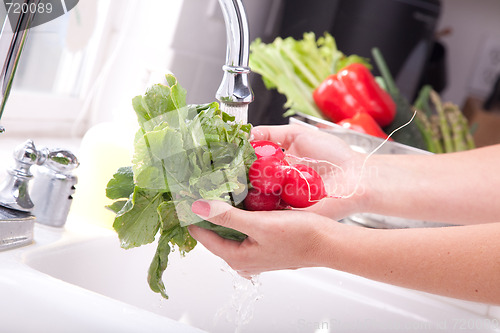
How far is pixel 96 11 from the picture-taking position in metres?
1.23

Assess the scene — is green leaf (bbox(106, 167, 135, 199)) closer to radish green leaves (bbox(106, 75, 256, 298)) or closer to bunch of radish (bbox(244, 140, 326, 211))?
radish green leaves (bbox(106, 75, 256, 298))

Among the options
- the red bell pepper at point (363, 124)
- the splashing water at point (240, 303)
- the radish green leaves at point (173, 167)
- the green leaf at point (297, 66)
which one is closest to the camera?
the radish green leaves at point (173, 167)

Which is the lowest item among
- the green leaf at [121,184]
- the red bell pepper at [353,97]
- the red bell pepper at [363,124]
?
the green leaf at [121,184]

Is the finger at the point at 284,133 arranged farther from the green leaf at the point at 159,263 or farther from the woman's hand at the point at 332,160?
the green leaf at the point at 159,263

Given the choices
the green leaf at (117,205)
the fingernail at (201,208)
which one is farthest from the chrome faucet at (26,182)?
the fingernail at (201,208)

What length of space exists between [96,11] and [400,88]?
0.95 metres

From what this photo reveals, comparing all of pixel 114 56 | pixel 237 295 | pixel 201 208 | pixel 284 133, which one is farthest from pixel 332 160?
pixel 114 56

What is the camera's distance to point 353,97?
1266 millimetres

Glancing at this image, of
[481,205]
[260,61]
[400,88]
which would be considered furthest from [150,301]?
[400,88]

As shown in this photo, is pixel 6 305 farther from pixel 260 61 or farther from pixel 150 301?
pixel 260 61

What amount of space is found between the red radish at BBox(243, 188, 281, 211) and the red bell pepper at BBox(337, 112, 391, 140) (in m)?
0.54

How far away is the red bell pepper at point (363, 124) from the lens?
119cm

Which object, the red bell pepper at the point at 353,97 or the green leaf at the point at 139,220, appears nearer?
the green leaf at the point at 139,220

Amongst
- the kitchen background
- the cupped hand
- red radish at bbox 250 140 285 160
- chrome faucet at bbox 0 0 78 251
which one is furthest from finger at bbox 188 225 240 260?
the kitchen background
